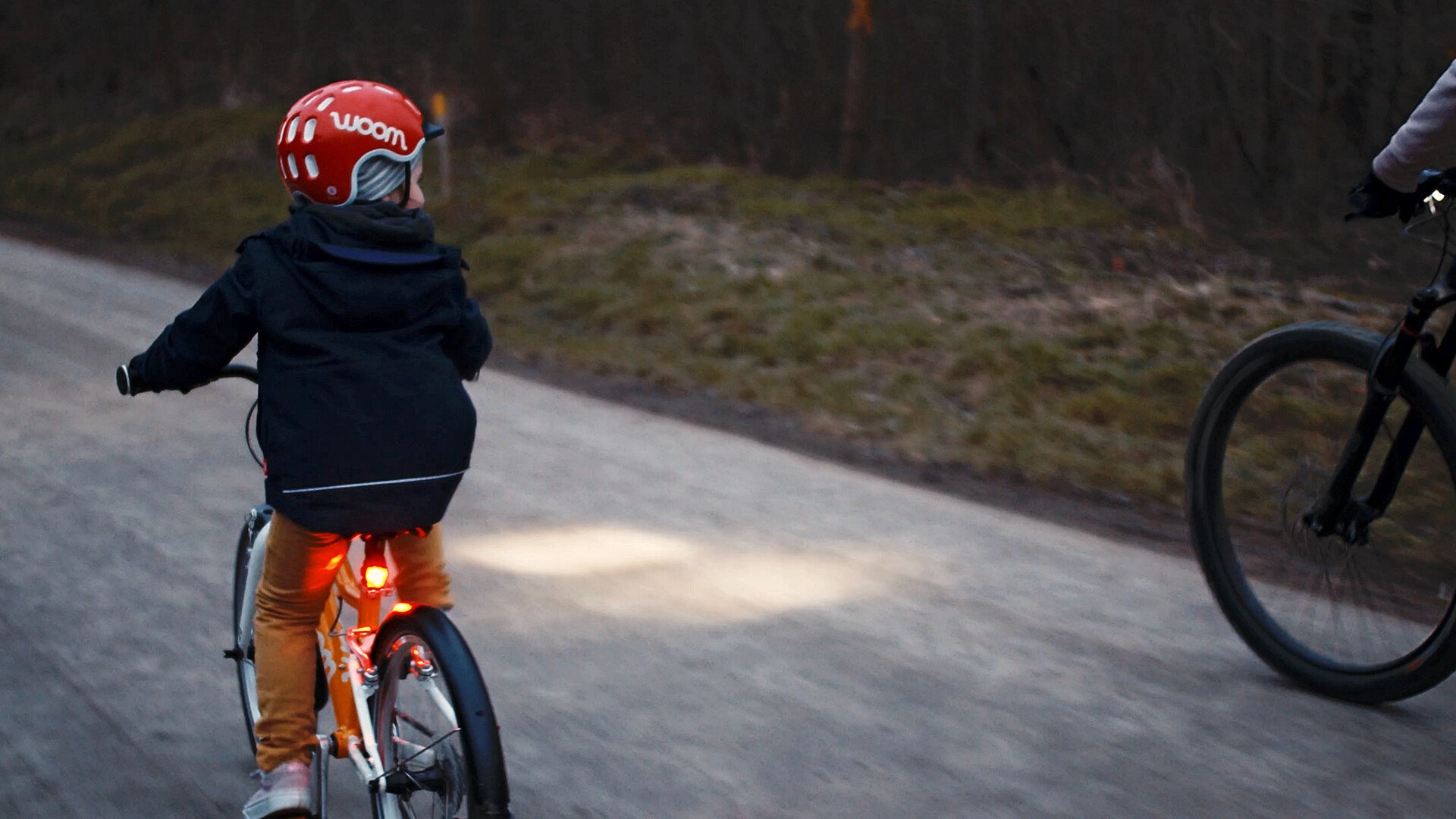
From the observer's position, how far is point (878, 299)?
11.2 meters

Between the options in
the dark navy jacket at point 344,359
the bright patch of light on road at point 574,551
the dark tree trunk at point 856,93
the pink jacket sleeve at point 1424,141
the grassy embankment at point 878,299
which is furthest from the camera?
the dark tree trunk at point 856,93

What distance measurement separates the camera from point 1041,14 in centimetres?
1594

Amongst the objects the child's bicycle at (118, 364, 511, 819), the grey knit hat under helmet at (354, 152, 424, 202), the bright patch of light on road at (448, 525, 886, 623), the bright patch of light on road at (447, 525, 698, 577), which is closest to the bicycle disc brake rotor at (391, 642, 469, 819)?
the child's bicycle at (118, 364, 511, 819)

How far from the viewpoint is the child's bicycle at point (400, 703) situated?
278 cm

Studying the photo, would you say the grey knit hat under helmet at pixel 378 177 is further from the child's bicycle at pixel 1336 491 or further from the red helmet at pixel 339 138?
the child's bicycle at pixel 1336 491

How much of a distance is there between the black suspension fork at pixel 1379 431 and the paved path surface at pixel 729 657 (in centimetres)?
55

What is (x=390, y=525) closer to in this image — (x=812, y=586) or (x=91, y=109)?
(x=812, y=586)

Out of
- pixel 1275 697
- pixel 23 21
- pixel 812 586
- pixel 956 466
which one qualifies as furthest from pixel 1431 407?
pixel 23 21

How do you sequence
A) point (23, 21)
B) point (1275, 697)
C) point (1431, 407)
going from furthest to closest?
1. point (23, 21)
2. point (1275, 697)
3. point (1431, 407)

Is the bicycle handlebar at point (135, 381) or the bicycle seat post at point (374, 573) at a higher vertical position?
the bicycle handlebar at point (135, 381)

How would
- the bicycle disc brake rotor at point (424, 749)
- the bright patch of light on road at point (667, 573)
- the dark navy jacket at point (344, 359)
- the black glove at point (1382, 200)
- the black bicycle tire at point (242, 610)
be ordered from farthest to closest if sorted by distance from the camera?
the bright patch of light on road at point (667, 573) < the black glove at point (1382, 200) < the black bicycle tire at point (242, 610) < the dark navy jacket at point (344, 359) < the bicycle disc brake rotor at point (424, 749)

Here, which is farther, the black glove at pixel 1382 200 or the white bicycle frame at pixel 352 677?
the black glove at pixel 1382 200

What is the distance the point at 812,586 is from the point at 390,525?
2548 millimetres

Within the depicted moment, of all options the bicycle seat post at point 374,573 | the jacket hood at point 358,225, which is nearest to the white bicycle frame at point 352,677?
the bicycle seat post at point 374,573
